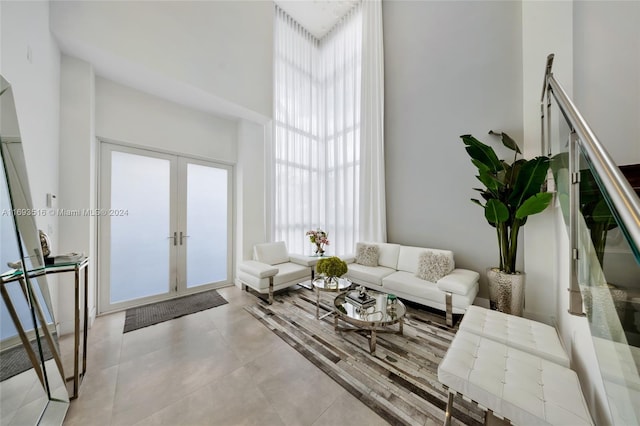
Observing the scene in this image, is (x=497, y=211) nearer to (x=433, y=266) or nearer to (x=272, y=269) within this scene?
(x=433, y=266)

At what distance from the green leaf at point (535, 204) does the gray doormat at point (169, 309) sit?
13.3 ft

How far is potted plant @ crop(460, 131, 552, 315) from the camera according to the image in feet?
7.45

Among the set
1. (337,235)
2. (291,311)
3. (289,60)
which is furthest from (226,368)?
(289,60)

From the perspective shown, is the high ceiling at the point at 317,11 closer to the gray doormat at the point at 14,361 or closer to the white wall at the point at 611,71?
the white wall at the point at 611,71

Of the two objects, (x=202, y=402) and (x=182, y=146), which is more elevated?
(x=182, y=146)

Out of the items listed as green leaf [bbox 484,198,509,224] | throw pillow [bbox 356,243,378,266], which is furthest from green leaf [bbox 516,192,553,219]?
throw pillow [bbox 356,243,378,266]

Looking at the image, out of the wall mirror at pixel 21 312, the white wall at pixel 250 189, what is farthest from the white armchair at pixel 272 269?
the wall mirror at pixel 21 312

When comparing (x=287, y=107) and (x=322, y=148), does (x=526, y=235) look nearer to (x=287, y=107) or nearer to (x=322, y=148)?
(x=322, y=148)

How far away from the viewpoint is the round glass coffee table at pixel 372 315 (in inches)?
80.5

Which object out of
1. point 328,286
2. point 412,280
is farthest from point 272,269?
point 412,280

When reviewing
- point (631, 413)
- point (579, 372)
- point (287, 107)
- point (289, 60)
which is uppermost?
point (289, 60)

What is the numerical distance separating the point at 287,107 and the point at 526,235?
181 inches

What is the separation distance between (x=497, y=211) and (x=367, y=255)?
1.96m

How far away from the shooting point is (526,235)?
2.68 meters
